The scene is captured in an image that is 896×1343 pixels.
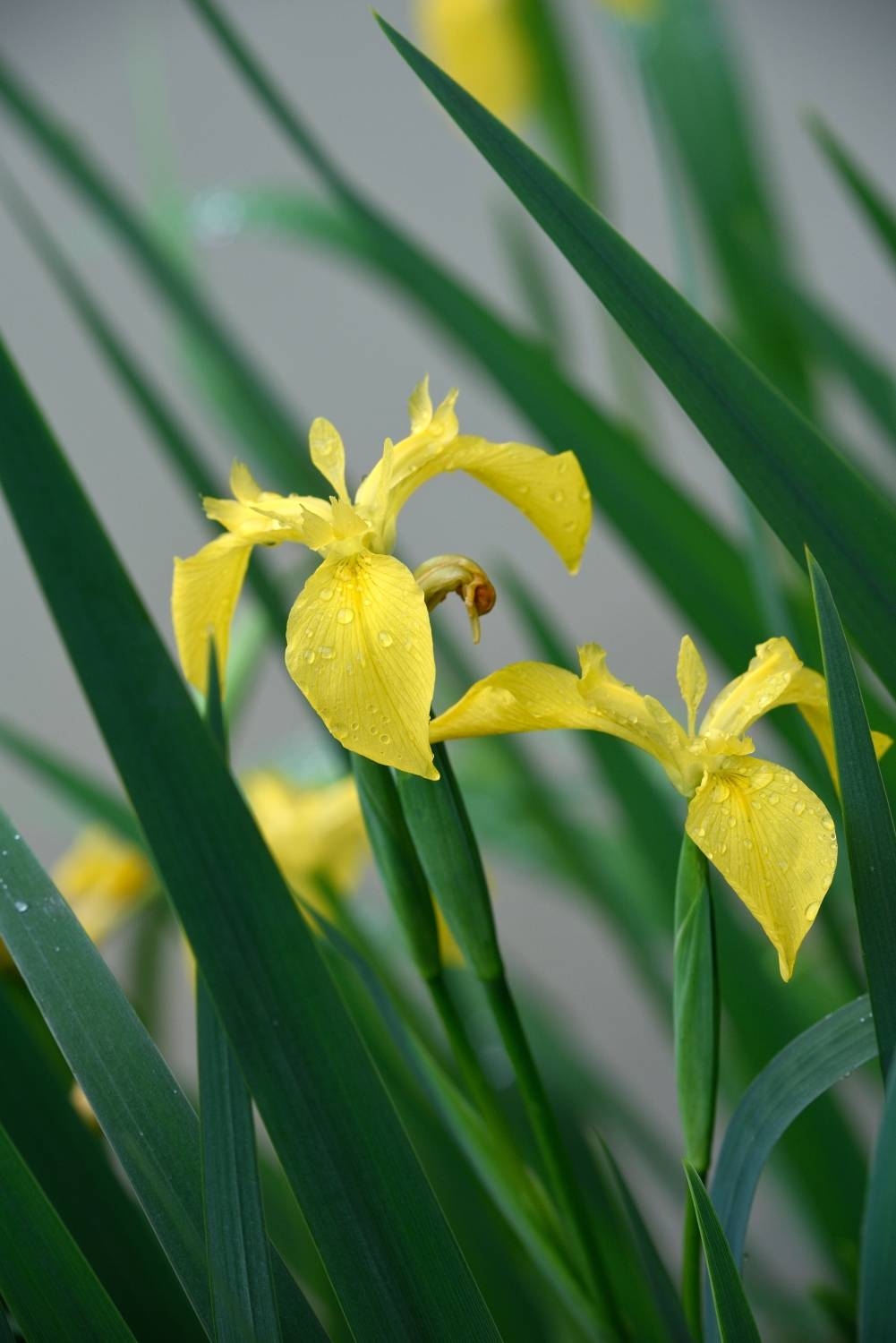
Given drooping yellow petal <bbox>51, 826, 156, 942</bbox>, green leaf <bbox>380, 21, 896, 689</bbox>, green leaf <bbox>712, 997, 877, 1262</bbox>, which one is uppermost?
drooping yellow petal <bbox>51, 826, 156, 942</bbox>

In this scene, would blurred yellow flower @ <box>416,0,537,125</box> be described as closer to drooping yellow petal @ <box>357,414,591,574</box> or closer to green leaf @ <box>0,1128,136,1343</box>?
drooping yellow petal @ <box>357,414,591,574</box>

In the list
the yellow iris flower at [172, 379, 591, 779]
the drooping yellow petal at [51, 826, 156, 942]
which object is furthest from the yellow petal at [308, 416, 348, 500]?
the drooping yellow petal at [51, 826, 156, 942]

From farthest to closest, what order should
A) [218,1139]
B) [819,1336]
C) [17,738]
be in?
[819,1336]
[17,738]
[218,1139]

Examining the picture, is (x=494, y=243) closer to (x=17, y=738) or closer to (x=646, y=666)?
(x=646, y=666)

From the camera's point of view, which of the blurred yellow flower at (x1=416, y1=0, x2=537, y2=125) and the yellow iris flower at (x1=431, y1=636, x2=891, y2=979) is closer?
the yellow iris flower at (x1=431, y1=636, x2=891, y2=979)

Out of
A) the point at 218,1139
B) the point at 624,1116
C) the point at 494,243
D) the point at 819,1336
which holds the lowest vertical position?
the point at 819,1336

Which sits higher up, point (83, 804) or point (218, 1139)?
point (83, 804)

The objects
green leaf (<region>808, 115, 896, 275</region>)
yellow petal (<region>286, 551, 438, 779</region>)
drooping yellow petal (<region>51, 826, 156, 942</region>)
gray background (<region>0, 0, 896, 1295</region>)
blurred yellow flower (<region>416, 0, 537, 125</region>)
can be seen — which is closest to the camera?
yellow petal (<region>286, 551, 438, 779</region>)

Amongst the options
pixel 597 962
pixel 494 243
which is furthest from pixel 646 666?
pixel 494 243
